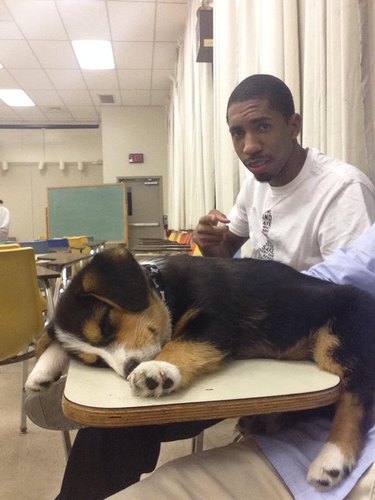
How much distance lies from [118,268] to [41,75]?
25.7 ft

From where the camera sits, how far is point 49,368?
2.97 feet

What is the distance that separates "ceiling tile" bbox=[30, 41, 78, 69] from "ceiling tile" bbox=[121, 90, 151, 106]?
1.68 metres

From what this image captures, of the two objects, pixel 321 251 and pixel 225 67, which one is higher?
pixel 225 67

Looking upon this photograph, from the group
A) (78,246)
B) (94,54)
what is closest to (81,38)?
(94,54)

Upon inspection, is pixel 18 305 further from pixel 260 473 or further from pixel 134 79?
pixel 134 79

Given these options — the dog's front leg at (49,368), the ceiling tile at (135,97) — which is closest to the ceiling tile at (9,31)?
the ceiling tile at (135,97)

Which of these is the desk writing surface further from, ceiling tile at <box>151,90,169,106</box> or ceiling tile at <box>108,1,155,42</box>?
ceiling tile at <box>151,90,169,106</box>

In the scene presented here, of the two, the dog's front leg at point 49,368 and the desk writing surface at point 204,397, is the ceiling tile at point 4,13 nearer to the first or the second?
the dog's front leg at point 49,368

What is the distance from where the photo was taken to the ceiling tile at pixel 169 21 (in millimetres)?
5617

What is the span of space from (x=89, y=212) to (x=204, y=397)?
900 cm

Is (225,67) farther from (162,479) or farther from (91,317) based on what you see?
(162,479)

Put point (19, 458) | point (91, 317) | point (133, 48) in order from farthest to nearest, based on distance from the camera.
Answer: point (133, 48), point (19, 458), point (91, 317)

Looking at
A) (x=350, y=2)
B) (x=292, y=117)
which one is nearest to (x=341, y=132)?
(x=292, y=117)

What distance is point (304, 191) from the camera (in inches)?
59.9
